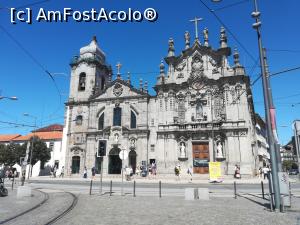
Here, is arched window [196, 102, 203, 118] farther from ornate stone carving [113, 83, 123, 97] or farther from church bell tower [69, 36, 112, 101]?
church bell tower [69, 36, 112, 101]

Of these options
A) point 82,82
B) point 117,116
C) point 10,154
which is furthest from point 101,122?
point 10,154

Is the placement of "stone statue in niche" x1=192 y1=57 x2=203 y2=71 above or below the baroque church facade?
above

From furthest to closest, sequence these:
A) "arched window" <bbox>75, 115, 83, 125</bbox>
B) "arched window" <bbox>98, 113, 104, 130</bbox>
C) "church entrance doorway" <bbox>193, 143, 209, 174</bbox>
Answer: "arched window" <bbox>75, 115, 83, 125</bbox> → "arched window" <bbox>98, 113, 104, 130</bbox> → "church entrance doorway" <bbox>193, 143, 209, 174</bbox>

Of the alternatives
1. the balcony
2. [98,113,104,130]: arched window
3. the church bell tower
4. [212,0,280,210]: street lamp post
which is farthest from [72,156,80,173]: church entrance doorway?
[212,0,280,210]: street lamp post

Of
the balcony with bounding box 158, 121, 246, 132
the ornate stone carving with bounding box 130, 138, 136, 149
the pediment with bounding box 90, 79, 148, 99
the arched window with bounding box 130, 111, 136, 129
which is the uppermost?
the pediment with bounding box 90, 79, 148, 99

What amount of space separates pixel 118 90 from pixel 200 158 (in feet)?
54.0

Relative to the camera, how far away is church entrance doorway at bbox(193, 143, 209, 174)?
3412 cm

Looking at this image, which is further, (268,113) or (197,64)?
(197,64)

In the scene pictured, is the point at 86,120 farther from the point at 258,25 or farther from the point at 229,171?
the point at 258,25

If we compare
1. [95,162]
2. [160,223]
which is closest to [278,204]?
[160,223]

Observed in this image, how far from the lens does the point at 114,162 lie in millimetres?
39031

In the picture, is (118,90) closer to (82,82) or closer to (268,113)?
(82,82)

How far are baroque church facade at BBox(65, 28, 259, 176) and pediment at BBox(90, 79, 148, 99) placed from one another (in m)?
0.06

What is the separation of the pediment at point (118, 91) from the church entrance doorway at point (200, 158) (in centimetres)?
1187
